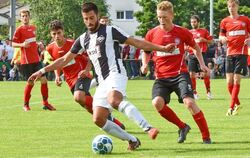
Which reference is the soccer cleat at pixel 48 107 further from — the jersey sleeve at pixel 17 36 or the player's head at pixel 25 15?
the player's head at pixel 25 15

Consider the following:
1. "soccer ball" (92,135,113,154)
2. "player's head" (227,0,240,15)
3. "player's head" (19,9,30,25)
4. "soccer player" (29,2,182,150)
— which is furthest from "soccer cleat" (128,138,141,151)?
"player's head" (19,9,30,25)

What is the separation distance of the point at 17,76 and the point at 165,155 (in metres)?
28.4

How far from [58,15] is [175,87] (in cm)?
5260

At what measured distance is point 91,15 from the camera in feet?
34.0

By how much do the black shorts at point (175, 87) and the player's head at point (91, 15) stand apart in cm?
153

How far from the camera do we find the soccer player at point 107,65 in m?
10.2

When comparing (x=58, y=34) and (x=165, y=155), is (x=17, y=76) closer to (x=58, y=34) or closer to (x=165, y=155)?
(x=58, y=34)

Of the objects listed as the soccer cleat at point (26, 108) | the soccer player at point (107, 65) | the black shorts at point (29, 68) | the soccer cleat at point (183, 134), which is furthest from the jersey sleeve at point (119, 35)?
the black shorts at point (29, 68)

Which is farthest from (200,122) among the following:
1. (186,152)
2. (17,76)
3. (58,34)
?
(17,76)

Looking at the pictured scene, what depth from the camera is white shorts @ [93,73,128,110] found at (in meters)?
10.3

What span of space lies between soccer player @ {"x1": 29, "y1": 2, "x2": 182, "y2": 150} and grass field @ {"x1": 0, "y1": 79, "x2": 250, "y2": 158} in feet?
Result: 1.34

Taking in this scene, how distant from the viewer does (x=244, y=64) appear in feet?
54.2

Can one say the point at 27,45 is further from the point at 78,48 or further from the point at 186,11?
the point at 186,11

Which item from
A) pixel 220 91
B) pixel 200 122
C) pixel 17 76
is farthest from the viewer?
pixel 17 76
